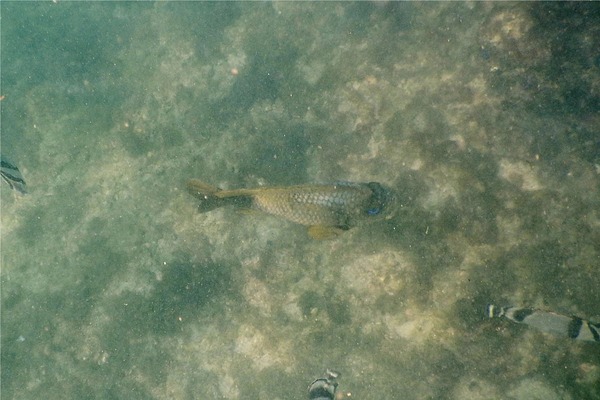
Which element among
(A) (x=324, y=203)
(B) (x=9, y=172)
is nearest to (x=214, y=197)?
(A) (x=324, y=203)

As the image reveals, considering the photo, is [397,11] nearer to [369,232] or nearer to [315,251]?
[369,232]

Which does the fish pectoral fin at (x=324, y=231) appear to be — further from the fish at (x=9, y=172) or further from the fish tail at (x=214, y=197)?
the fish at (x=9, y=172)

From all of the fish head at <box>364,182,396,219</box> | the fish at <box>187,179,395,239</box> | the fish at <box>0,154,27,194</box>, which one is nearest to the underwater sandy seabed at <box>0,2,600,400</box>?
the fish head at <box>364,182,396,219</box>

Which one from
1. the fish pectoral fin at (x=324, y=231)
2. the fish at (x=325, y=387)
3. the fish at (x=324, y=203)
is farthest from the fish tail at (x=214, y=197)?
the fish at (x=325, y=387)

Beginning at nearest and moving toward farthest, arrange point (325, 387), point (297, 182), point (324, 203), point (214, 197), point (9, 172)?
point (324, 203), point (325, 387), point (214, 197), point (9, 172), point (297, 182)

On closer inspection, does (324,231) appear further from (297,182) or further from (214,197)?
(214,197)
